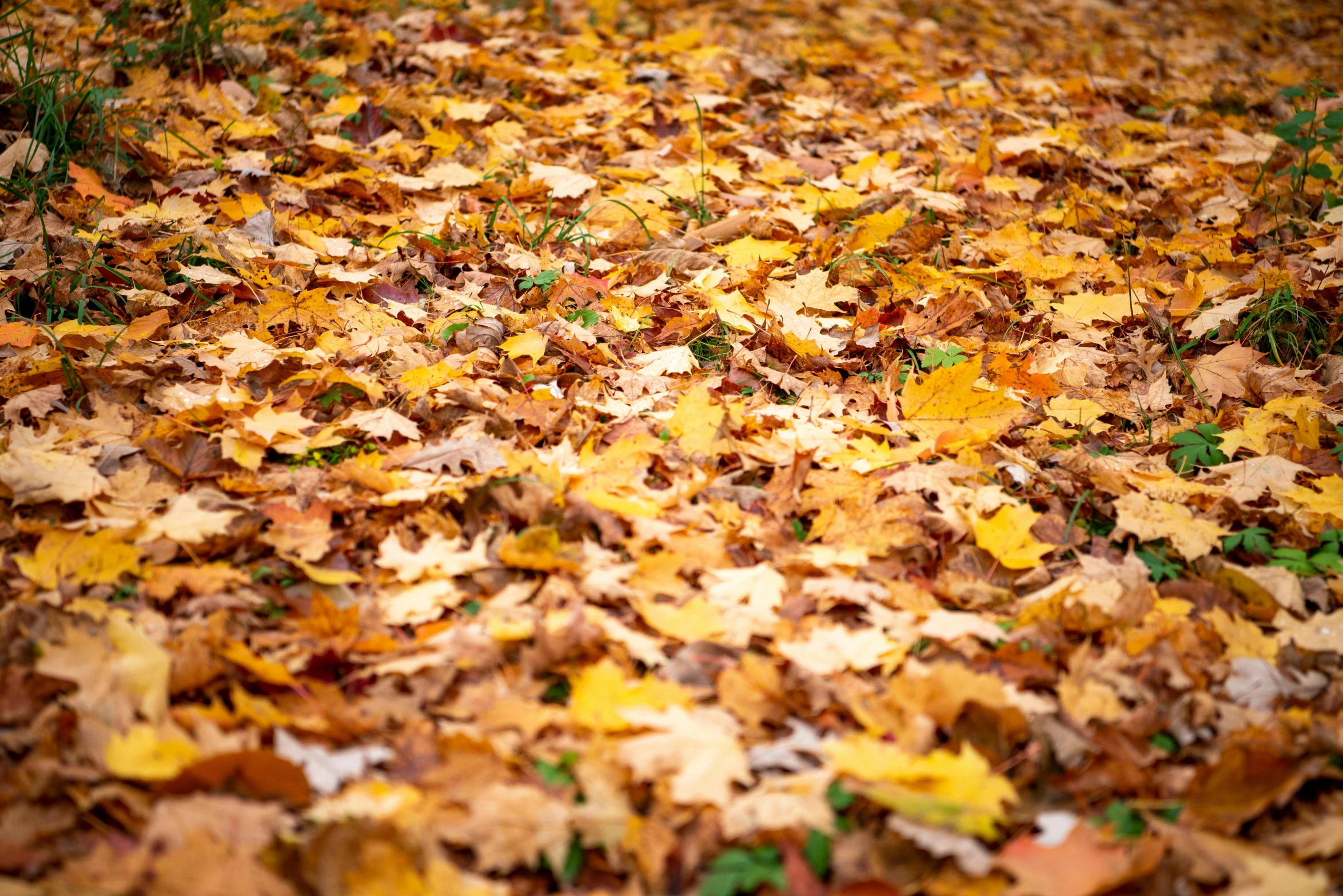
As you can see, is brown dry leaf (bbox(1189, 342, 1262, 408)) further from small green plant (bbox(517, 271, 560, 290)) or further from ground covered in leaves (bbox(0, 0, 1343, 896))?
small green plant (bbox(517, 271, 560, 290))

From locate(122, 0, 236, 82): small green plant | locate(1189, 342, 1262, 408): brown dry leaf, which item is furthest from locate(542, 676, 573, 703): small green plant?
locate(122, 0, 236, 82): small green plant

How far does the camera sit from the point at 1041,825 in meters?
1.48

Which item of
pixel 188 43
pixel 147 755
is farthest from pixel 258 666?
pixel 188 43

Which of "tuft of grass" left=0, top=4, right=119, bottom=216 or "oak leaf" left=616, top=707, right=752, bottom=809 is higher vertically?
"tuft of grass" left=0, top=4, right=119, bottom=216

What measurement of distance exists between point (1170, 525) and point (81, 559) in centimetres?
239

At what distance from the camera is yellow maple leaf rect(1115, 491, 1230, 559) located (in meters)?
2.03

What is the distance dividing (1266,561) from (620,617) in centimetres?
150

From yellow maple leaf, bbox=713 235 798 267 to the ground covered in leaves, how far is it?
0.04 m

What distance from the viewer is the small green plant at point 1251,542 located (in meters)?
2.04

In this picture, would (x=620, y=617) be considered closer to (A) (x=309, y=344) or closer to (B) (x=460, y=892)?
(B) (x=460, y=892)

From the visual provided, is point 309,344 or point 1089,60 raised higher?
point 1089,60

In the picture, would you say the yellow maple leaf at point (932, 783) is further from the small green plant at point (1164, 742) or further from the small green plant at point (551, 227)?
the small green plant at point (551, 227)

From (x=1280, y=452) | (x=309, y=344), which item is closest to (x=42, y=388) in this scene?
(x=309, y=344)

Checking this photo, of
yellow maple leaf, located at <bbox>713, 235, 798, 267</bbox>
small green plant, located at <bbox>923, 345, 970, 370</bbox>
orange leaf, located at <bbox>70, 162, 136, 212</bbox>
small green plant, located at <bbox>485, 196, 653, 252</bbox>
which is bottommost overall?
small green plant, located at <bbox>923, 345, 970, 370</bbox>
